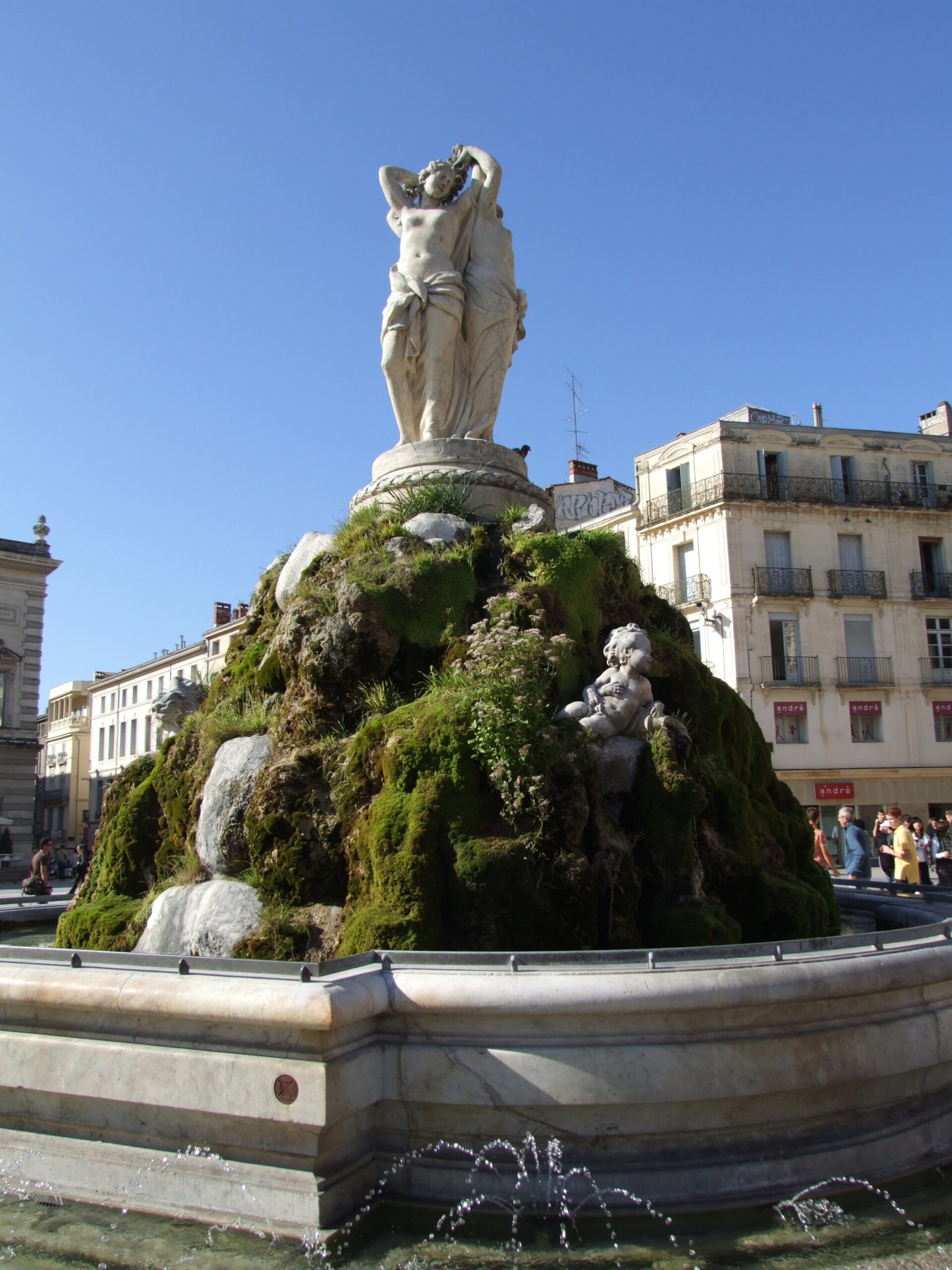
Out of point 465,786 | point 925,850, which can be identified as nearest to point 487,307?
point 465,786

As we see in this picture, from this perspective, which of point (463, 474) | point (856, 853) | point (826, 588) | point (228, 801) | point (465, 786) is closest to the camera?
point (465, 786)

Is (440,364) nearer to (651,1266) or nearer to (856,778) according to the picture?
(651,1266)

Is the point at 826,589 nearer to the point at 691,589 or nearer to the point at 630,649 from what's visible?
the point at 691,589

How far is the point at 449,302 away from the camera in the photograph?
39.3 feet

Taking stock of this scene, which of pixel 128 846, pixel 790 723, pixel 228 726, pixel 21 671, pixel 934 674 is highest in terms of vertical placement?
pixel 21 671

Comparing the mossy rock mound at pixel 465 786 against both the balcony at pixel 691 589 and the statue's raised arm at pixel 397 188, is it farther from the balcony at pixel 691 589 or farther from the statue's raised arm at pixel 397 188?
the balcony at pixel 691 589

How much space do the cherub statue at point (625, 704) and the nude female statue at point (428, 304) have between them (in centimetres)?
499

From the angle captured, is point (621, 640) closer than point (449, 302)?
Yes

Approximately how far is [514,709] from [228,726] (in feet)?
10.00

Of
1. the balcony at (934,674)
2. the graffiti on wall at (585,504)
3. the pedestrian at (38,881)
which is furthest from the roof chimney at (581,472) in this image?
the pedestrian at (38,881)

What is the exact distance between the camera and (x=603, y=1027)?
4.64 metres

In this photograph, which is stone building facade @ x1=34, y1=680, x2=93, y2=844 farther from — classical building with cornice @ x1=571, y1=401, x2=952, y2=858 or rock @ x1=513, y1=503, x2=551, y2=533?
rock @ x1=513, y1=503, x2=551, y2=533

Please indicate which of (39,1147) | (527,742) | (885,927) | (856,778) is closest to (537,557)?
(527,742)

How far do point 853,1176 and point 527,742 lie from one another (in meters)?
3.13
